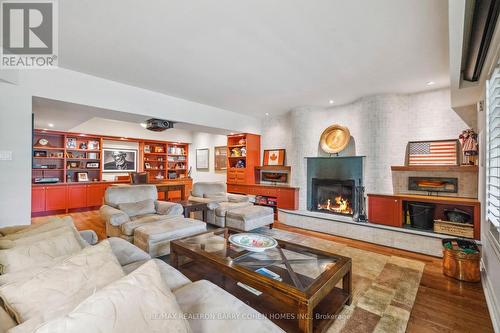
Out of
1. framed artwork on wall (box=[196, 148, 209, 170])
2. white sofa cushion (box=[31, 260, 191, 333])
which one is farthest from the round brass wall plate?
framed artwork on wall (box=[196, 148, 209, 170])

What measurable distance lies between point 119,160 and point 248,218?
5.33 meters

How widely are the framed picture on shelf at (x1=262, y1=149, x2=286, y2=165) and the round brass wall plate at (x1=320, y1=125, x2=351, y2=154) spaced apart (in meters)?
1.07

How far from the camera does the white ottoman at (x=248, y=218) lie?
3.84 meters

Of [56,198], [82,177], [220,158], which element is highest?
[220,158]

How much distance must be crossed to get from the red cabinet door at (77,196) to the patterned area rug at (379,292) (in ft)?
19.8

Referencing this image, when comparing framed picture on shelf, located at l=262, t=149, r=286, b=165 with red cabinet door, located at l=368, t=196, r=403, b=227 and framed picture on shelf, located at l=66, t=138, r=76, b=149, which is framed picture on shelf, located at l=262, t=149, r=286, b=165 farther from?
framed picture on shelf, located at l=66, t=138, r=76, b=149

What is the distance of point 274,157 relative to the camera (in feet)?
18.6

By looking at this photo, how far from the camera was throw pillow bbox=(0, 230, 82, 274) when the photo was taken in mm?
1148

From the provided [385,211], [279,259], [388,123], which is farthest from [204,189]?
[388,123]

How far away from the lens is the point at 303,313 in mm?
1424

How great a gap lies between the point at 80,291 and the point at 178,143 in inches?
306

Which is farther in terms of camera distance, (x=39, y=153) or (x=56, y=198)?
(x=39, y=153)

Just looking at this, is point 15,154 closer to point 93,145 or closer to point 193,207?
point 193,207

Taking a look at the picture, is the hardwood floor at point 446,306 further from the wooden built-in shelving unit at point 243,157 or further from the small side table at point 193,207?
the wooden built-in shelving unit at point 243,157
